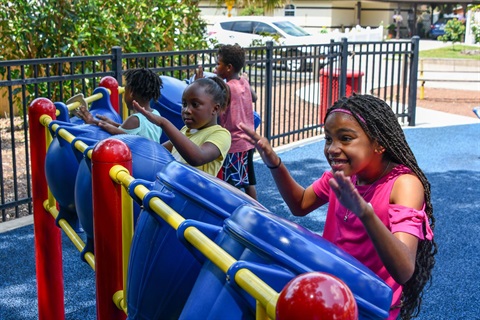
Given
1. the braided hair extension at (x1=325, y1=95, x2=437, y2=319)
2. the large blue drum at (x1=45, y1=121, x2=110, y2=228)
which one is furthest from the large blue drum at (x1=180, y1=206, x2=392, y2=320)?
the large blue drum at (x1=45, y1=121, x2=110, y2=228)

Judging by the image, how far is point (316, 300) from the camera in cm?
115

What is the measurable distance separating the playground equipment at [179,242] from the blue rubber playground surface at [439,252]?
4.30 ft

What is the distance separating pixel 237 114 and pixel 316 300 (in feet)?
14.1

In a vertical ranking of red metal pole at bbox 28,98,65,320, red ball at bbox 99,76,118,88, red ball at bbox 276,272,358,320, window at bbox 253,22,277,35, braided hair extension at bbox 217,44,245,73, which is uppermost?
window at bbox 253,22,277,35

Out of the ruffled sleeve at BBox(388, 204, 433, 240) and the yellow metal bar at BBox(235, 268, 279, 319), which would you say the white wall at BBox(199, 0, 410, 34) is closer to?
the ruffled sleeve at BBox(388, 204, 433, 240)

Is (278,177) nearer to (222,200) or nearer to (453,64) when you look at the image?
(222,200)

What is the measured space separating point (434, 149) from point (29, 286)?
6.48m

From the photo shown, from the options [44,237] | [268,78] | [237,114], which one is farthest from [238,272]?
[268,78]

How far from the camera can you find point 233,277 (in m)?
1.46

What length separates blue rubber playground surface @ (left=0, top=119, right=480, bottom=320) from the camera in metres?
4.23

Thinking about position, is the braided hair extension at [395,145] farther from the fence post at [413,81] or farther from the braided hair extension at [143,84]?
the fence post at [413,81]

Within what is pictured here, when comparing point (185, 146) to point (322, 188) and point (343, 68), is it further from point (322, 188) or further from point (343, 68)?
point (343, 68)

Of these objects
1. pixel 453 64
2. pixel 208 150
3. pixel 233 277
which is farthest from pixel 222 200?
pixel 453 64

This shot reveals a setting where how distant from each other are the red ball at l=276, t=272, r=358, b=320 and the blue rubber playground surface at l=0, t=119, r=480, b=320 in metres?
3.03
